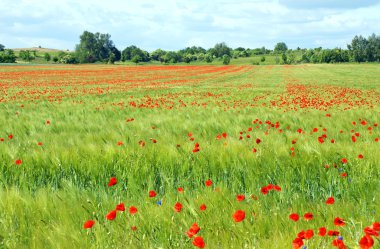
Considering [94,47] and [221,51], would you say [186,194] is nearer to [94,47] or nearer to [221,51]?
[94,47]

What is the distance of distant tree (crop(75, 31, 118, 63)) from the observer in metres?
135

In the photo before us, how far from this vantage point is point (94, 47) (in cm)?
14038

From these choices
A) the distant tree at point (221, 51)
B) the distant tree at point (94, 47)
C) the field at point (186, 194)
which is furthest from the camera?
the distant tree at point (221, 51)

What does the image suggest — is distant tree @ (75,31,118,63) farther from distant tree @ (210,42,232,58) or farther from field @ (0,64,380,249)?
field @ (0,64,380,249)

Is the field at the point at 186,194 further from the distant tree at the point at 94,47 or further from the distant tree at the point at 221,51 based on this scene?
the distant tree at the point at 221,51

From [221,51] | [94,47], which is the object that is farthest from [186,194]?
[221,51]

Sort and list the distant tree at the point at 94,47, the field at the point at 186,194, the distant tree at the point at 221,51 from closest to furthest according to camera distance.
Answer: the field at the point at 186,194 → the distant tree at the point at 94,47 → the distant tree at the point at 221,51

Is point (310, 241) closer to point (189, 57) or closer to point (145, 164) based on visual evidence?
point (145, 164)

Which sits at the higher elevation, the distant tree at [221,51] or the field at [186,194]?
the distant tree at [221,51]

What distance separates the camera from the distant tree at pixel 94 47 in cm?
13470

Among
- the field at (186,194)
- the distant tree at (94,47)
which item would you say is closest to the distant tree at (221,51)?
the distant tree at (94,47)

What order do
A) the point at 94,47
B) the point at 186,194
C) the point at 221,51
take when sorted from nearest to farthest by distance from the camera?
the point at 186,194
the point at 94,47
the point at 221,51

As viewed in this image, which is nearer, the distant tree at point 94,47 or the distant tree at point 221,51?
the distant tree at point 94,47

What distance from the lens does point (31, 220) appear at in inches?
96.2
